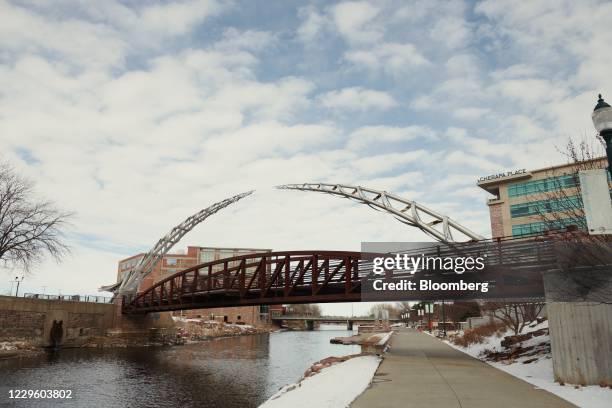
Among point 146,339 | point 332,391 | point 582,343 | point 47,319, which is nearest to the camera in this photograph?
point 332,391

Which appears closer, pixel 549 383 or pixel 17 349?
pixel 549 383

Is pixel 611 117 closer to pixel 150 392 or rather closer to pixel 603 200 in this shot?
pixel 603 200

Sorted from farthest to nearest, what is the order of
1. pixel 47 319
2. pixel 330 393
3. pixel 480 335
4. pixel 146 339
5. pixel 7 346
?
pixel 146 339
pixel 47 319
pixel 7 346
pixel 480 335
pixel 330 393

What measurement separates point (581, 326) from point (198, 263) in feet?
384

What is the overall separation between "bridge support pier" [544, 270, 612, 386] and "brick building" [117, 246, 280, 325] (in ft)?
335

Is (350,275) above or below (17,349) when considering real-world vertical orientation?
above

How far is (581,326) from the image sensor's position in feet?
42.7

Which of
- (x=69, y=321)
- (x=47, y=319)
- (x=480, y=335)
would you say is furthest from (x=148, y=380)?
(x=69, y=321)

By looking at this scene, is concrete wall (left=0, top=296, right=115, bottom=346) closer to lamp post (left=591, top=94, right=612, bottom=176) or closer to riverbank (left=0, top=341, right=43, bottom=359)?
riverbank (left=0, top=341, right=43, bottom=359)

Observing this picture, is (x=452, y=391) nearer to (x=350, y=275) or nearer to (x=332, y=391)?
(x=332, y=391)

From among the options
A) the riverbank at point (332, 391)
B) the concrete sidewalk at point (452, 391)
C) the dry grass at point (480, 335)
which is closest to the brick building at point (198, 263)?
the dry grass at point (480, 335)

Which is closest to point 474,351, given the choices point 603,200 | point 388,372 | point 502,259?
point 502,259

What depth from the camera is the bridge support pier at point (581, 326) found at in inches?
477

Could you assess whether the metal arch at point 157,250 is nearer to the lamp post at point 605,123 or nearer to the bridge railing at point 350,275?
the bridge railing at point 350,275
